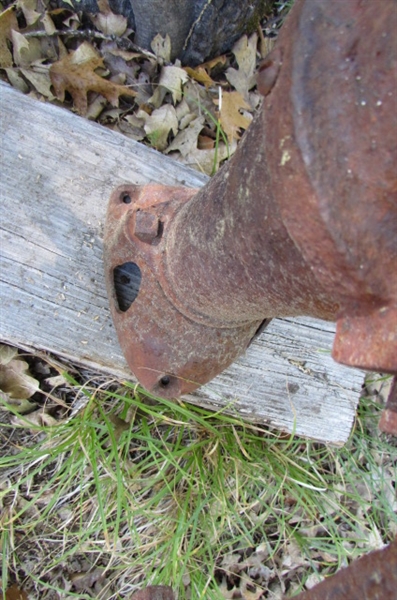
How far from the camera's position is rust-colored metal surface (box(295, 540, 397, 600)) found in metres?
0.67

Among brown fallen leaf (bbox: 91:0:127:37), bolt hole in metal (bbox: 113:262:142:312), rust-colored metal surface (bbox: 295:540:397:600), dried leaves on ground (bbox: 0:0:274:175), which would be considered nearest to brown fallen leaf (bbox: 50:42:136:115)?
dried leaves on ground (bbox: 0:0:274:175)

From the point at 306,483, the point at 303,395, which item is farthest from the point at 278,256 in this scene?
the point at 306,483

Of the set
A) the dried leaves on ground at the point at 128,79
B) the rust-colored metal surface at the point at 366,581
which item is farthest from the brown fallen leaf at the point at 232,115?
the rust-colored metal surface at the point at 366,581

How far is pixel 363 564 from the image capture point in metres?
0.72

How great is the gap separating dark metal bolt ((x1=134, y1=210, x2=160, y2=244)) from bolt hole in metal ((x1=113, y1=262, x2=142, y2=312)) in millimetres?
299

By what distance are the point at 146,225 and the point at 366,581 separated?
3.54 feet

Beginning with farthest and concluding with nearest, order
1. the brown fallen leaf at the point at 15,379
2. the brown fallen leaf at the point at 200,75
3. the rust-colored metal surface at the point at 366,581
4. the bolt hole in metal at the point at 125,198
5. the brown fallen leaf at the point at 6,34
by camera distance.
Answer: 1. the brown fallen leaf at the point at 200,75
2. the brown fallen leaf at the point at 6,34
3. the brown fallen leaf at the point at 15,379
4. the bolt hole in metal at the point at 125,198
5. the rust-colored metal surface at the point at 366,581

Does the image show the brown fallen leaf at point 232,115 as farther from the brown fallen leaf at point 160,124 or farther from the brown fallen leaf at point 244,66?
the brown fallen leaf at point 160,124

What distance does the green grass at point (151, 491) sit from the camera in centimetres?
218

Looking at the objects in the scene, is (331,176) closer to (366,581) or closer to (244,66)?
(366,581)

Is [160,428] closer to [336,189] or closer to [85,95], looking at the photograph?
[85,95]

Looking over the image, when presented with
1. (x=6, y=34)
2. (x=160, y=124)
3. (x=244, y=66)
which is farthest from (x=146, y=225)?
(x=244, y=66)

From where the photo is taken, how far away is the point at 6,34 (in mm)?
2273

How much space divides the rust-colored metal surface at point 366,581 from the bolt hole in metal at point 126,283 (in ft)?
4.02
